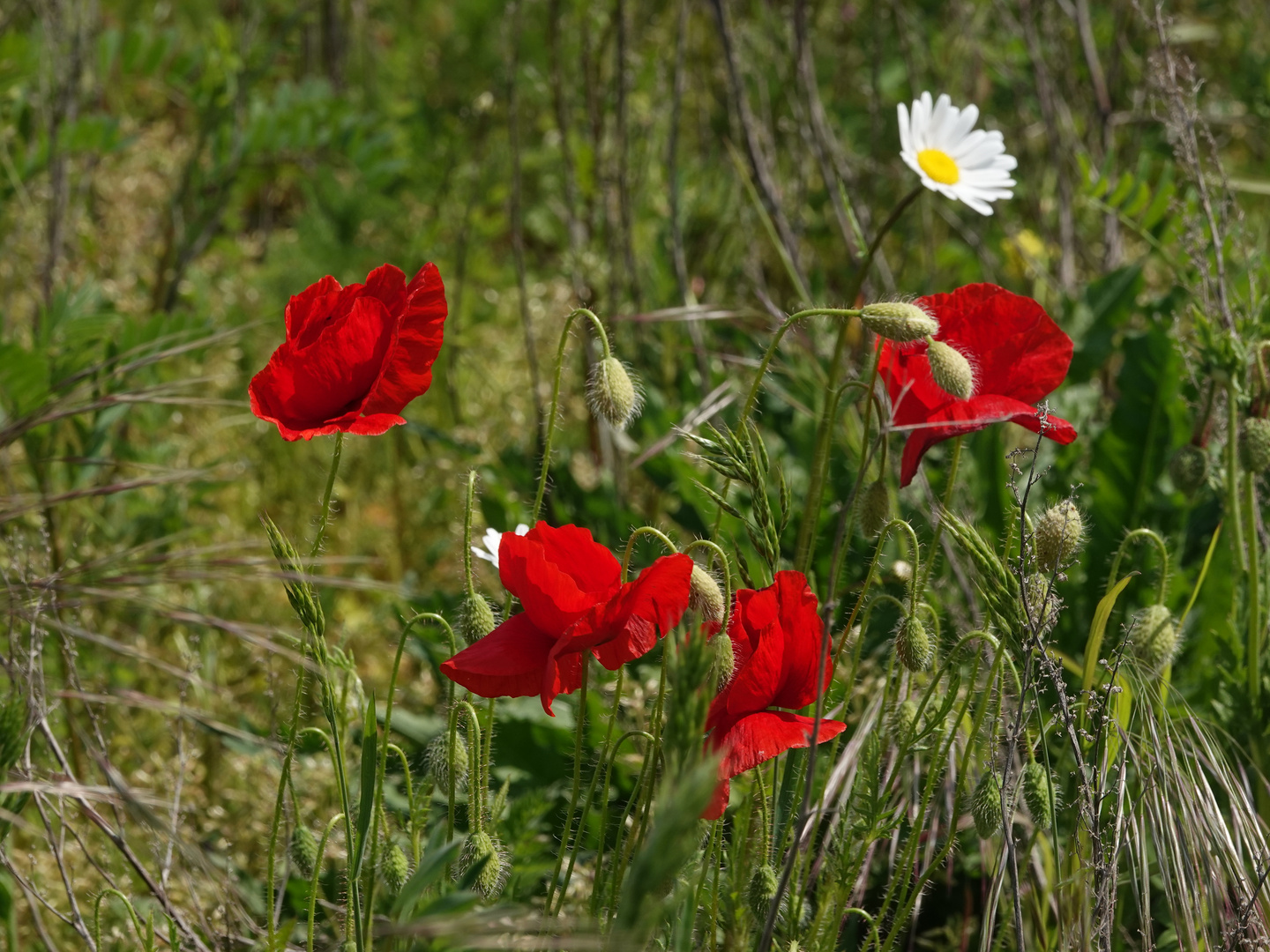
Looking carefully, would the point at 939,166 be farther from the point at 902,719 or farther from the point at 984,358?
the point at 902,719

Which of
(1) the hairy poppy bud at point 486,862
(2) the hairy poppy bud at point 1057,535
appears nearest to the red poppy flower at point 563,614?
(1) the hairy poppy bud at point 486,862

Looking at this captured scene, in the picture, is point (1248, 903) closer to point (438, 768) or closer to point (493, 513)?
point (438, 768)

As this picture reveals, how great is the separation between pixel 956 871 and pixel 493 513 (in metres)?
0.96

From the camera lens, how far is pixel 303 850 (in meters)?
1.14

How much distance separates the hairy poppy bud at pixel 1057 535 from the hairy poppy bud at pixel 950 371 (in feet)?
0.51

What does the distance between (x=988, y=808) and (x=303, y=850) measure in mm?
626

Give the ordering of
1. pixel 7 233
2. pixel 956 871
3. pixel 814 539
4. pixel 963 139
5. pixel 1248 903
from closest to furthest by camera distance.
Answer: pixel 1248 903, pixel 814 539, pixel 963 139, pixel 956 871, pixel 7 233

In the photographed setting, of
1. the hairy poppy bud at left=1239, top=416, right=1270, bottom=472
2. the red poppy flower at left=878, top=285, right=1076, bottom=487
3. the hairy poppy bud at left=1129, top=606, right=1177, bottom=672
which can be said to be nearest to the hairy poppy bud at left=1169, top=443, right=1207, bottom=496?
the hairy poppy bud at left=1239, top=416, right=1270, bottom=472

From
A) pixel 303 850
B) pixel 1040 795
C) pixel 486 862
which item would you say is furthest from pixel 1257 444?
pixel 303 850

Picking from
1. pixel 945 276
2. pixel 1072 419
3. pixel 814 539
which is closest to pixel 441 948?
pixel 814 539

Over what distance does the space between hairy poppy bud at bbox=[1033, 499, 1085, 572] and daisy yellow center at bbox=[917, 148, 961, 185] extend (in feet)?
1.28

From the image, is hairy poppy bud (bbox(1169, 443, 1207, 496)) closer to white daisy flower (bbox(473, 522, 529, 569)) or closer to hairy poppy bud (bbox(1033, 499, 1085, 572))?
hairy poppy bud (bbox(1033, 499, 1085, 572))

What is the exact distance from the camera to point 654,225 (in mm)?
3031

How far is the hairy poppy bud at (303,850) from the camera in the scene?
114 centimetres
